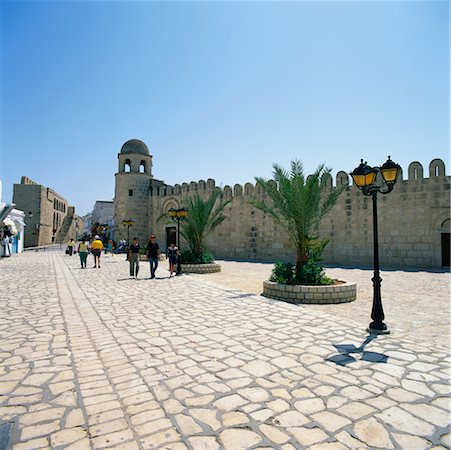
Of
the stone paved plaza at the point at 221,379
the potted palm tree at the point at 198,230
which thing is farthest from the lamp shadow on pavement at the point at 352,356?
the potted palm tree at the point at 198,230

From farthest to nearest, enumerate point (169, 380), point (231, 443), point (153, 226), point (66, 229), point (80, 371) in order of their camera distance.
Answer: point (66, 229) → point (153, 226) → point (80, 371) → point (169, 380) → point (231, 443)

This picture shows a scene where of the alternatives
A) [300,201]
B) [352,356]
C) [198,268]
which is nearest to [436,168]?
[300,201]

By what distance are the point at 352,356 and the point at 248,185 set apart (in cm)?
1693

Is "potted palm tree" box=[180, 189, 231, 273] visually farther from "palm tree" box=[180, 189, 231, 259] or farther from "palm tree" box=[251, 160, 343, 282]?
"palm tree" box=[251, 160, 343, 282]

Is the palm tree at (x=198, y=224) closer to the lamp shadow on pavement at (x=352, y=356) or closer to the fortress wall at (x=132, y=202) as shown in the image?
the lamp shadow on pavement at (x=352, y=356)

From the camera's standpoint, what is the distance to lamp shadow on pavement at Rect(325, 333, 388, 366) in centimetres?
351

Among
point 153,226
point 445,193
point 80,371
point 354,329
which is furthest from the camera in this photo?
point 153,226

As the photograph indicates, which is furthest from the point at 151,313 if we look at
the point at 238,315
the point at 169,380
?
the point at 169,380

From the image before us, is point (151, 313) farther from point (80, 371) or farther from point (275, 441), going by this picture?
point (275, 441)

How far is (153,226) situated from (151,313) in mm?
21190

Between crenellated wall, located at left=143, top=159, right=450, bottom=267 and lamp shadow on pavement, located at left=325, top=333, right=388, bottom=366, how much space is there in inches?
316

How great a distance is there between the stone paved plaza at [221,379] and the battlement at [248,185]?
5.01 metres

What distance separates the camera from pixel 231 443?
209 cm

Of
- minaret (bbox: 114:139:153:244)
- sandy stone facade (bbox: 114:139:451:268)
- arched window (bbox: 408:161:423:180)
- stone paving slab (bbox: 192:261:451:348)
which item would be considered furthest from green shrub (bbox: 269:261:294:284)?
minaret (bbox: 114:139:153:244)
